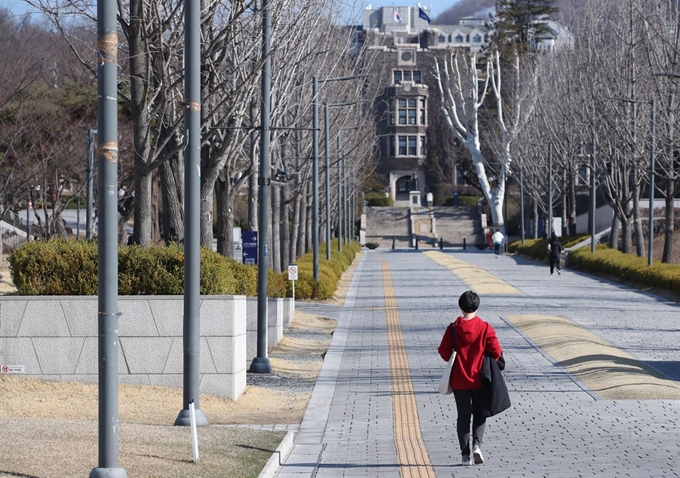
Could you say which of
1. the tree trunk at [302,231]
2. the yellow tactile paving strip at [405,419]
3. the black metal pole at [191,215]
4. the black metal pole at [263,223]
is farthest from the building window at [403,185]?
the black metal pole at [191,215]

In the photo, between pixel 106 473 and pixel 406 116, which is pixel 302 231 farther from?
pixel 406 116

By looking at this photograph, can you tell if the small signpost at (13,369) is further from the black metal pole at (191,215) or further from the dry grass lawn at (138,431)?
the black metal pole at (191,215)

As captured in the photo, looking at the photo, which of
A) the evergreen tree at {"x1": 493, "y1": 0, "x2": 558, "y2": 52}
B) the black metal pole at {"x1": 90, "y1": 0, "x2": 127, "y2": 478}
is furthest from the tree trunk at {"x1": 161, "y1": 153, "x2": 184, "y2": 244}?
the evergreen tree at {"x1": 493, "y1": 0, "x2": 558, "y2": 52}

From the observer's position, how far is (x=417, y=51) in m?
130

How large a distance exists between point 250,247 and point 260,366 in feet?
18.5

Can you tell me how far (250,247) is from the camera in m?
23.1

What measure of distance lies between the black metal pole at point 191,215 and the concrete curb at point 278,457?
3.57 ft

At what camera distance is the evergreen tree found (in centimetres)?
9519

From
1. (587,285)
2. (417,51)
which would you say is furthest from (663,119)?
(417,51)

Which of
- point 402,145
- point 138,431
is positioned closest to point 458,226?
point 402,145

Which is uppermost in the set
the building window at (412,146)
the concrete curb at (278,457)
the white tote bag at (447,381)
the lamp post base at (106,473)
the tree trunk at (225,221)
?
the building window at (412,146)

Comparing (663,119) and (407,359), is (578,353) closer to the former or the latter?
(407,359)

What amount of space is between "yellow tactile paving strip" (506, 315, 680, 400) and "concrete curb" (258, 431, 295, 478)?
4.87 m

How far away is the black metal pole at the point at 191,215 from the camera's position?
39.5ft
